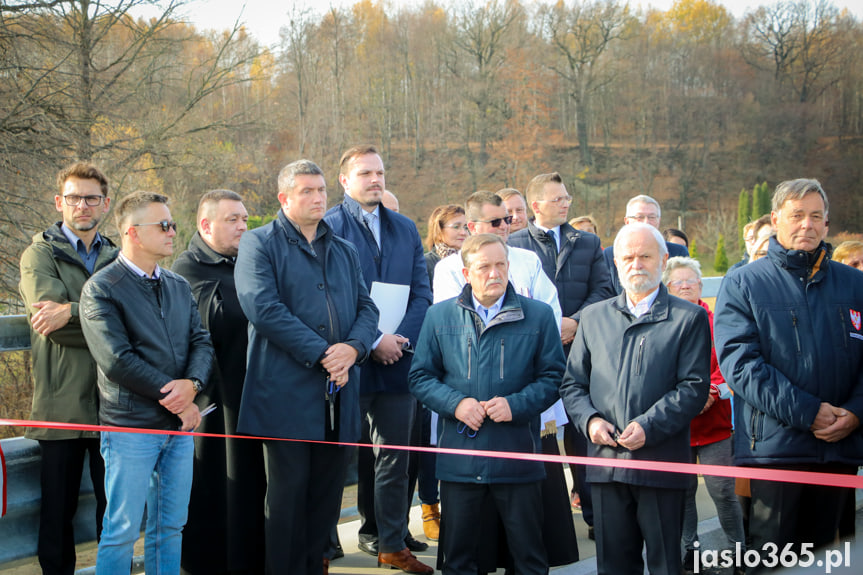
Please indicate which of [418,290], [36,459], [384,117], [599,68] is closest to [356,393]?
[418,290]

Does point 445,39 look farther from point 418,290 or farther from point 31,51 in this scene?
point 418,290

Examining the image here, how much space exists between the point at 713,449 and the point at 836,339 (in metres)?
1.19

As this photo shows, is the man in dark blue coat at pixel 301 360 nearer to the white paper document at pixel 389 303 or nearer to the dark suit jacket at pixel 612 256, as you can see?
the white paper document at pixel 389 303

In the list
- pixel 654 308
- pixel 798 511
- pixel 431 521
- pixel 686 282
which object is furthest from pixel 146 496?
pixel 686 282

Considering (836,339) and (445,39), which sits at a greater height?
(445,39)

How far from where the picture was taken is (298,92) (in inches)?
1913

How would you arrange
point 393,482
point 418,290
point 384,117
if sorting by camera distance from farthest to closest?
1. point 384,117
2. point 418,290
3. point 393,482

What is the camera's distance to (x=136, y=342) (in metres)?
3.47

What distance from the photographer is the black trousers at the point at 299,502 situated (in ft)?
12.0

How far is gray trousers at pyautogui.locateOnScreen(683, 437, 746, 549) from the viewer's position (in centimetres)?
424

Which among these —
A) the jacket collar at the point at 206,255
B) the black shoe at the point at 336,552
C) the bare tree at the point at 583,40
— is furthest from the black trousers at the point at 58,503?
the bare tree at the point at 583,40

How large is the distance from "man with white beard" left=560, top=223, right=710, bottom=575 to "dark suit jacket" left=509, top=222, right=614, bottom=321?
5.15 feet

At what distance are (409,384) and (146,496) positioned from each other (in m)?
1.35

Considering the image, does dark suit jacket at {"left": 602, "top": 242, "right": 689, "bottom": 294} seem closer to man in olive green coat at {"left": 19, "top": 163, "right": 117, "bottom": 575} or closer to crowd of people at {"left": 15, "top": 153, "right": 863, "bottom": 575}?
crowd of people at {"left": 15, "top": 153, "right": 863, "bottom": 575}
